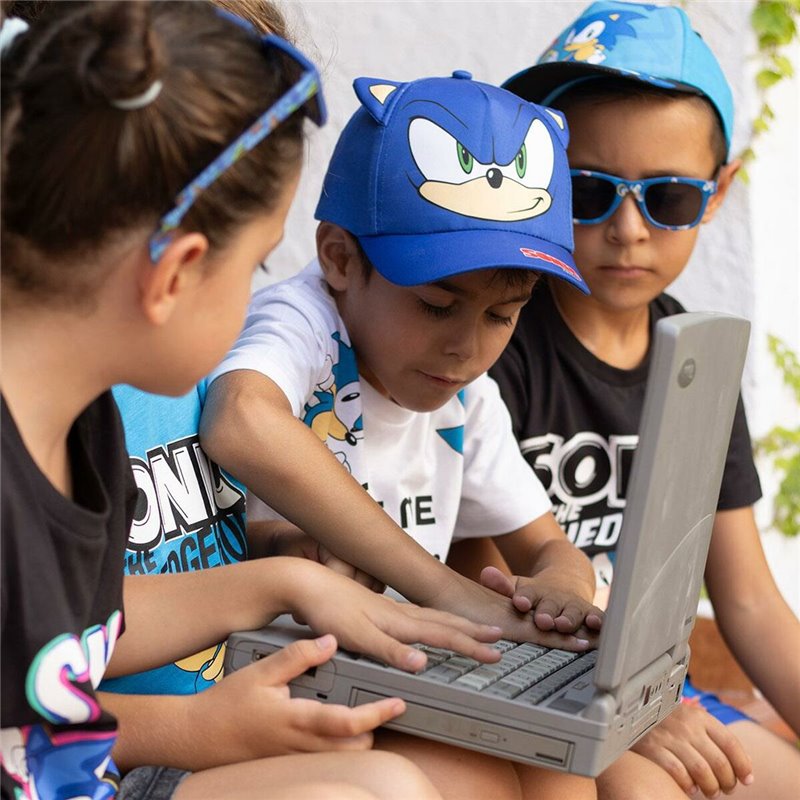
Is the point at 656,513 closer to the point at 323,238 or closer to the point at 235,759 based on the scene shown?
the point at 235,759

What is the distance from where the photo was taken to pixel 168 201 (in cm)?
109

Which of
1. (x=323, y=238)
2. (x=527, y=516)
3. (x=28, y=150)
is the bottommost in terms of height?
(x=527, y=516)

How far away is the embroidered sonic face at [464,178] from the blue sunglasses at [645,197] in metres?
0.40

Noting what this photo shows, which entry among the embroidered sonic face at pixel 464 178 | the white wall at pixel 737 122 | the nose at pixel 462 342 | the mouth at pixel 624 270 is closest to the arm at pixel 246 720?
the nose at pixel 462 342

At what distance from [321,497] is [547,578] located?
36 cm

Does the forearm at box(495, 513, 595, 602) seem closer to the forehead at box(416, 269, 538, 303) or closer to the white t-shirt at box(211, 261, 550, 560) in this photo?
the white t-shirt at box(211, 261, 550, 560)

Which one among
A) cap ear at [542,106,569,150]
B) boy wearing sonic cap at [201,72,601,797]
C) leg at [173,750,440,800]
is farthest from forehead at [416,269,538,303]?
leg at [173,750,440,800]

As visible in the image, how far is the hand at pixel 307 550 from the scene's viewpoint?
161cm

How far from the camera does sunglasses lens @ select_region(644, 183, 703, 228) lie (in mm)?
2143

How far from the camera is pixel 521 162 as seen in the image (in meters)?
1.75

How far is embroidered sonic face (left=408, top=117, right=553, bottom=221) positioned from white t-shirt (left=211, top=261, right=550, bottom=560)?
27 centimetres

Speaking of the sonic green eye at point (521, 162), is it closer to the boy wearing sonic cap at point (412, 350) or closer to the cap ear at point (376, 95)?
the boy wearing sonic cap at point (412, 350)

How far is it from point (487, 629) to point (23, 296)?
647mm

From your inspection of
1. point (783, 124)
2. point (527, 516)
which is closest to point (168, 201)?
point (527, 516)
